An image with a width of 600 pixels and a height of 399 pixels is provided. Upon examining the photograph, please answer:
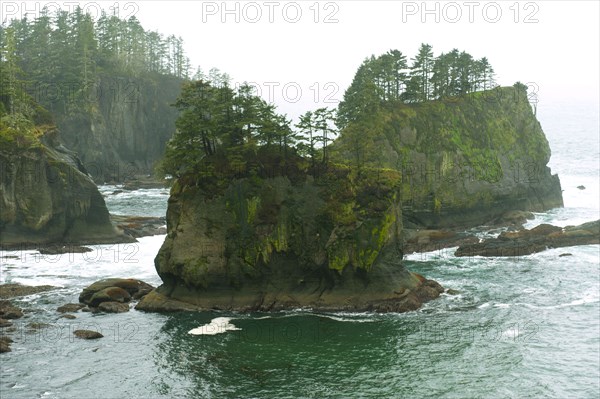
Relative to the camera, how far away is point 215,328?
48688 mm

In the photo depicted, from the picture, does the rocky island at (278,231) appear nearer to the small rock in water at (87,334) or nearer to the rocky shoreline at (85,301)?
the rocky shoreline at (85,301)

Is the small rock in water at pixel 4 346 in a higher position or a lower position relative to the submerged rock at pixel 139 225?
lower

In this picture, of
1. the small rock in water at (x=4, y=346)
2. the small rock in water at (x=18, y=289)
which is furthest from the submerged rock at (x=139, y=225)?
the small rock in water at (x=4, y=346)

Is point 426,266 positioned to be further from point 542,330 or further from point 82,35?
point 82,35

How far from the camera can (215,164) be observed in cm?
5769

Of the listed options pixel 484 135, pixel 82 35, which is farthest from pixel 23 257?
pixel 82 35

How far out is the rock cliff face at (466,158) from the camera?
90500 millimetres

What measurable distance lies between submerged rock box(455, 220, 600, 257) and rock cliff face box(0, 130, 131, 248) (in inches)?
1767

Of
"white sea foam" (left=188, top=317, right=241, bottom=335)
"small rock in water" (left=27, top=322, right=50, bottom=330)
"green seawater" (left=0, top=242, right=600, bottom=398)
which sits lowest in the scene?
"green seawater" (left=0, top=242, right=600, bottom=398)

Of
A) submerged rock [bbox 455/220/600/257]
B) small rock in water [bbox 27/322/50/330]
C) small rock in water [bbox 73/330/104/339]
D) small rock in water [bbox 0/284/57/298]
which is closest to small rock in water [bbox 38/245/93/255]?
small rock in water [bbox 0/284/57/298]

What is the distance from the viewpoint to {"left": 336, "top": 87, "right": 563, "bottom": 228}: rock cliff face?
9050 centimetres

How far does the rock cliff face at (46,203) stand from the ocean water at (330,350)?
497 inches

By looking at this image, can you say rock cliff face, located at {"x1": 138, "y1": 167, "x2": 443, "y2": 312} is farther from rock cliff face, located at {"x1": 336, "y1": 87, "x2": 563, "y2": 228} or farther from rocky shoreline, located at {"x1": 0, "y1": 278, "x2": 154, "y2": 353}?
rock cliff face, located at {"x1": 336, "y1": 87, "x2": 563, "y2": 228}

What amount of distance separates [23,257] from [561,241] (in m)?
64.2
